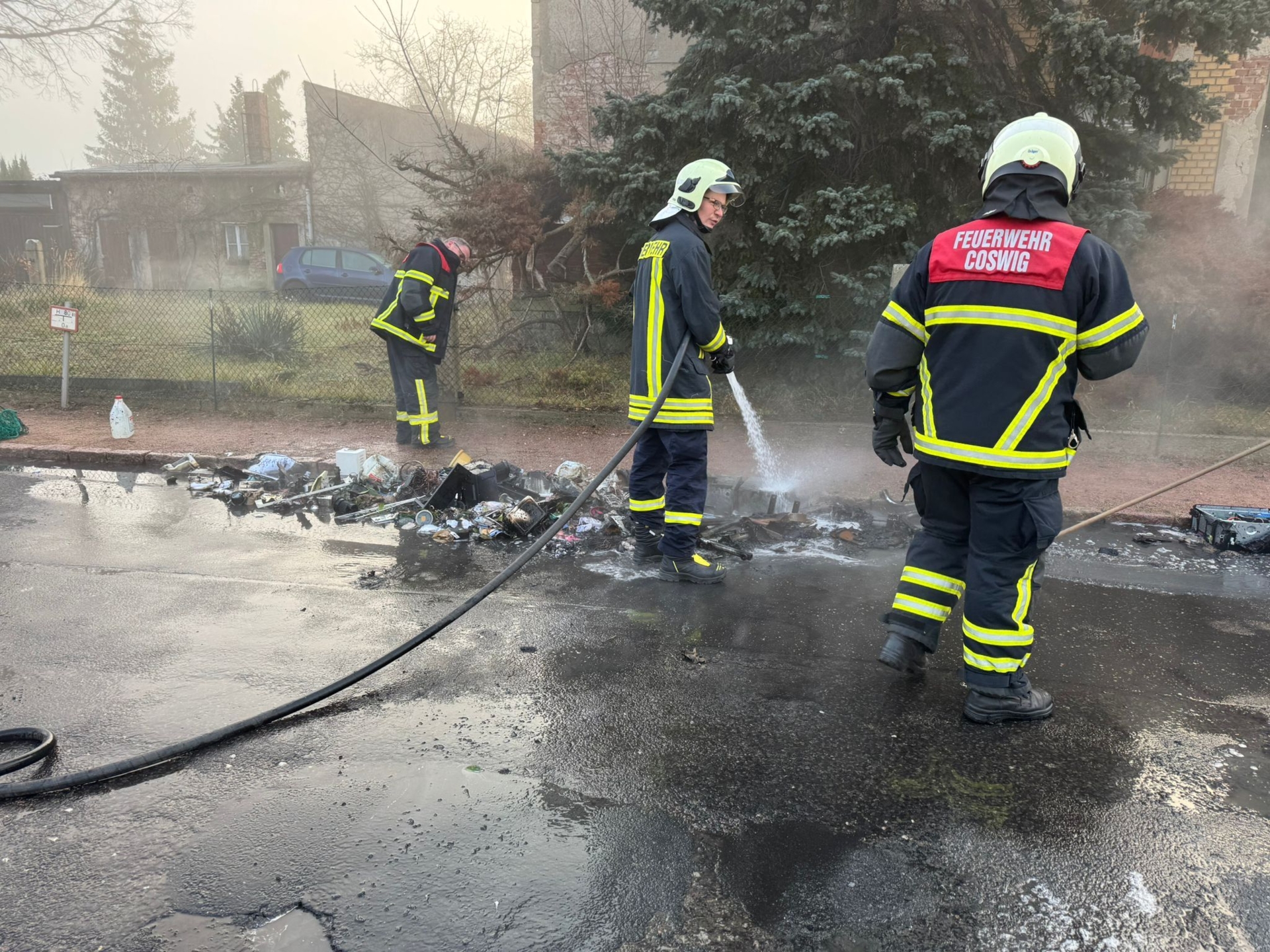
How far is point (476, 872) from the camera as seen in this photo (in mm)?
2496

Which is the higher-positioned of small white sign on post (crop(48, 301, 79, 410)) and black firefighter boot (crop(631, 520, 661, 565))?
small white sign on post (crop(48, 301, 79, 410))

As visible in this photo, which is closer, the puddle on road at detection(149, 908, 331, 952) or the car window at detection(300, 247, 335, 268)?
the puddle on road at detection(149, 908, 331, 952)

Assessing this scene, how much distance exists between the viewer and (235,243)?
29.8m

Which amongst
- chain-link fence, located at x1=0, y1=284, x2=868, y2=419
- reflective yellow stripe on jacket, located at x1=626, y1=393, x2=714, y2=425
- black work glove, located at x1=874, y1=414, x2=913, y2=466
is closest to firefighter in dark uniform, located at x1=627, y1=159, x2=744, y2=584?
reflective yellow stripe on jacket, located at x1=626, y1=393, x2=714, y2=425

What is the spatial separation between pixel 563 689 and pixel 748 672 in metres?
0.83

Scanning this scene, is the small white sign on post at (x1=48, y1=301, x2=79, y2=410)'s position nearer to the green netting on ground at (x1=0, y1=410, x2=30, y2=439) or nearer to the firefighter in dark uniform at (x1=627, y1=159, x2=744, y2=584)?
Answer: the green netting on ground at (x1=0, y1=410, x2=30, y2=439)

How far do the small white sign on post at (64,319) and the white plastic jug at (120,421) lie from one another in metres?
1.63

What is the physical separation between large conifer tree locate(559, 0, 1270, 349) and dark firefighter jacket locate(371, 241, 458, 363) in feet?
8.92

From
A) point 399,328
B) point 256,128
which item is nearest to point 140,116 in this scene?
point 256,128

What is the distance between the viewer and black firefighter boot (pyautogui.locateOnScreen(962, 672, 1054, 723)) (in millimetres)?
3355

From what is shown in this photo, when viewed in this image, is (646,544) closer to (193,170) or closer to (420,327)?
(420,327)

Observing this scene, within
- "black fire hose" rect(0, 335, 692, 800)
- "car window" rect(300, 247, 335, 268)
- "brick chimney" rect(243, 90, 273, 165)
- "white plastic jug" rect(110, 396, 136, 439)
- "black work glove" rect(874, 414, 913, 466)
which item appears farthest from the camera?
"brick chimney" rect(243, 90, 273, 165)

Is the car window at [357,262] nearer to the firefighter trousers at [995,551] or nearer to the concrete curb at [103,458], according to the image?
the concrete curb at [103,458]

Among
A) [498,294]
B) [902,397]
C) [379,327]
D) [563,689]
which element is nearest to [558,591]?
[563,689]
